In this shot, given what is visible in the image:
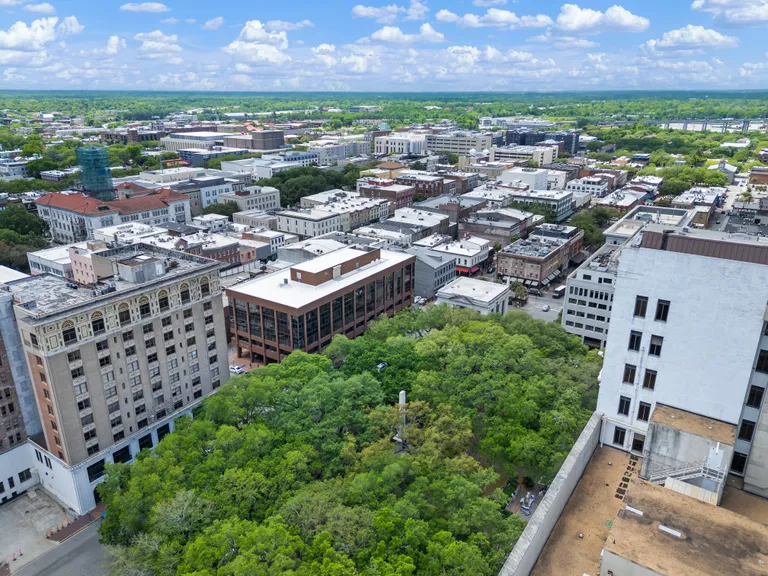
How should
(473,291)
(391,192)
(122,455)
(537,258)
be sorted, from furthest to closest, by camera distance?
(391,192), (537,258), (473,291), (122,455)

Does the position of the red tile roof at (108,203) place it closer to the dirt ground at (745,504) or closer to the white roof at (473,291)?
the white roof at (473,291)

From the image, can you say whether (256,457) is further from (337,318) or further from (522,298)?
(522,298)

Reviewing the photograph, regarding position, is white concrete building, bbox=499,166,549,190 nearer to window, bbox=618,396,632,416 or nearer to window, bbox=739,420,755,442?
window, bbox=618,396,632,416

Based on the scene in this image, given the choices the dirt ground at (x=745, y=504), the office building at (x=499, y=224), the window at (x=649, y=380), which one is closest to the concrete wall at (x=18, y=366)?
Result: the window at (x=649, y=380)

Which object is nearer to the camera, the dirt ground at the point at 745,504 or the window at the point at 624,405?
the dirt ground at the point at 745,504

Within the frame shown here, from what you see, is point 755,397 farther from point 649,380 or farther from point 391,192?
point 391,192

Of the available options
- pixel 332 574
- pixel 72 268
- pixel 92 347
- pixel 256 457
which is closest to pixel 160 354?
pixel 92 347

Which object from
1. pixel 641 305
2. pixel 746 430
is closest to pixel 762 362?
pixel 746 430
